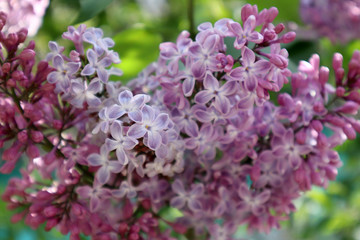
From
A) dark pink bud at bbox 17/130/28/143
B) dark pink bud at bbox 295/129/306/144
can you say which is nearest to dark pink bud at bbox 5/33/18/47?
dark pink bud at bbox 17/130/28/143

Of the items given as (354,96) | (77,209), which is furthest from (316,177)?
(77,209)

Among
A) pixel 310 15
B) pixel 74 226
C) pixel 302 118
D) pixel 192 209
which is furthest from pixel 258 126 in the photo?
pixel 310 15

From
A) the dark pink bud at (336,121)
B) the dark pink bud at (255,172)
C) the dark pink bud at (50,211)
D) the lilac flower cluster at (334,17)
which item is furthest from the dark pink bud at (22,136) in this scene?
the lilac flower cluster at (334,17)

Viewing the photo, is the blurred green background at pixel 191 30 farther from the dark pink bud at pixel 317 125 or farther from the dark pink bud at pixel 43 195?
the dark pink bud at pixel 43 195

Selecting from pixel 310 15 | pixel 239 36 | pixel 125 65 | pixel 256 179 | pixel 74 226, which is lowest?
pixel 74 226

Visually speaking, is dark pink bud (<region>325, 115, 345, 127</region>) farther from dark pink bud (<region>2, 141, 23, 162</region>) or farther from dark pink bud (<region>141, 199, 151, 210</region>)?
dark pink bud (<region>2, 141, 23, 162</region>)

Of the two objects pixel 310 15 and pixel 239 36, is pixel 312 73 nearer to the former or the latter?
pixel 239 36
